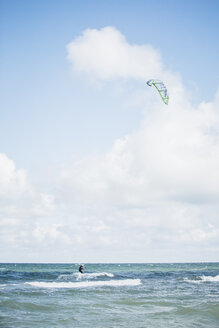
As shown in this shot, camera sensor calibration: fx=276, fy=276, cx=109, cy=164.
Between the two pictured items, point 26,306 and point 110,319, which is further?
point 26,306

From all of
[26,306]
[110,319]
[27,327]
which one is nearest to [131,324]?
[110,319]

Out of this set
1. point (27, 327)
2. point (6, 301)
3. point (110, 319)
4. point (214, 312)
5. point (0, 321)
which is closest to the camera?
point (27, 327)

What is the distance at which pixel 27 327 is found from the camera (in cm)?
1027

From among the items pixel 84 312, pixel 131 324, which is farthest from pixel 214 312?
pixel 84 312

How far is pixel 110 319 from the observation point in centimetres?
1191

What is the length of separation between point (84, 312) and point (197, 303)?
6599 mm

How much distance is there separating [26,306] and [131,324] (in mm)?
6225

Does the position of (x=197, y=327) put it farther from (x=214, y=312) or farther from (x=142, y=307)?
(x=142, y=307)

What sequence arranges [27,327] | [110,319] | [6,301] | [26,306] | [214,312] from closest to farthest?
[27,327] → [110,319] → [214,312] → [26,306] → [6,301]

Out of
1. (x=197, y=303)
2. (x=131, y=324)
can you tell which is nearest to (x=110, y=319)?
(x=131, y=324)

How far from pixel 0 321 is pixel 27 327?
1509 millimetres

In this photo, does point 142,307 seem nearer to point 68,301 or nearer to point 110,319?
point 110,319

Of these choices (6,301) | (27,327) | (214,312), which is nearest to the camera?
(27,327)

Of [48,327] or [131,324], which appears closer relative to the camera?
[48,327]
